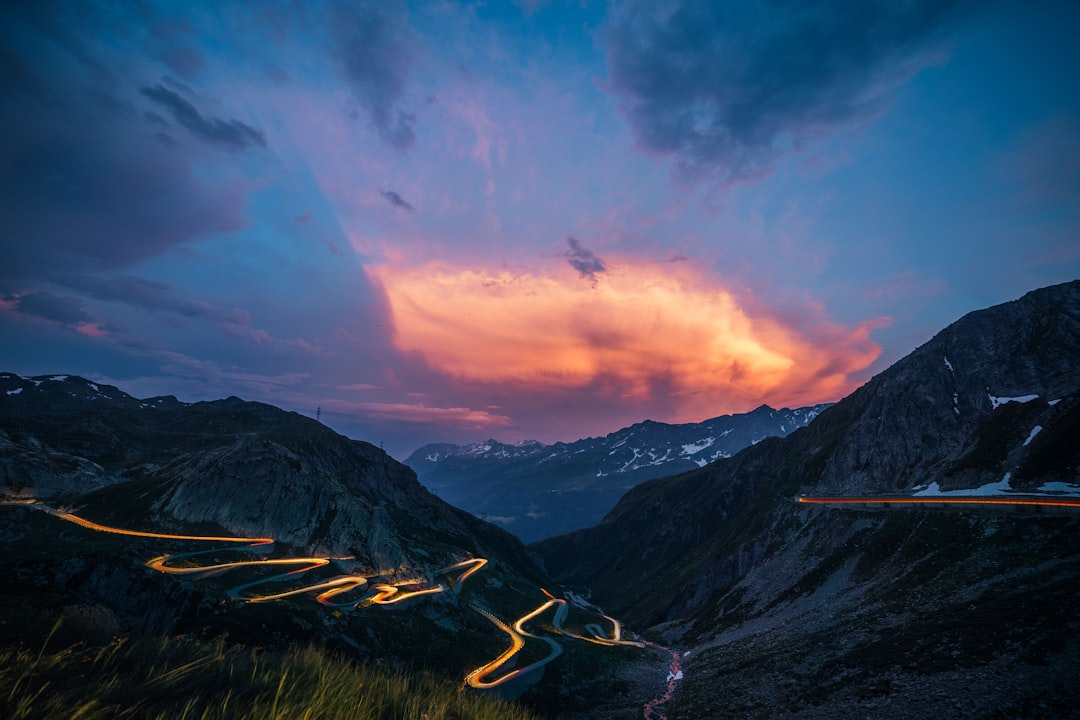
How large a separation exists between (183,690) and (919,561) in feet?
257

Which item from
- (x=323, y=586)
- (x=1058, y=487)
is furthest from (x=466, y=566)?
(x=1058, y=487)

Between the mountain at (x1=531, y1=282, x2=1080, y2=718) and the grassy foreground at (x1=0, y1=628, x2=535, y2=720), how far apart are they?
110ft

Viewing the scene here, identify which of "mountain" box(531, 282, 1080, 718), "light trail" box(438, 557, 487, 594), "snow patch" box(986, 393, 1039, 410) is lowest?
"light trail" box(438, 557, 487, 594)

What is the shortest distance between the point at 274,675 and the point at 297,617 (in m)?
47.9

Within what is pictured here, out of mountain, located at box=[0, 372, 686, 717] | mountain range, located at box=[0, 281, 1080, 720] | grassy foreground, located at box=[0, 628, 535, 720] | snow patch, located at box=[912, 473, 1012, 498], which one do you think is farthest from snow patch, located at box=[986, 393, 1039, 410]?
grassy foreground, located at box=[0, 628, 535, 720]

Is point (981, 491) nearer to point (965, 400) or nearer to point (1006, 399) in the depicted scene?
point (1006, 399)

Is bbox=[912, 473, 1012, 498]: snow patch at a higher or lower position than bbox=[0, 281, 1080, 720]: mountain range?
higher

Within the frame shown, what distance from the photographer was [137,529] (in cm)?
7794

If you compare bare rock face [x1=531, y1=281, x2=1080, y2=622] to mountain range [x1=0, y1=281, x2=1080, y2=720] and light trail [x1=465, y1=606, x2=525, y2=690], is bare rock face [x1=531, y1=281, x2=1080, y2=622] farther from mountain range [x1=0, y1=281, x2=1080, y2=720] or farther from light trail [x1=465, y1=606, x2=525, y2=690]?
light trail [x1=465, y1=606, x2=525, y2=690]

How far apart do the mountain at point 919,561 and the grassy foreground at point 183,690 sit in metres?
33.6

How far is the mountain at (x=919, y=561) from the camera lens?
31.1 metres

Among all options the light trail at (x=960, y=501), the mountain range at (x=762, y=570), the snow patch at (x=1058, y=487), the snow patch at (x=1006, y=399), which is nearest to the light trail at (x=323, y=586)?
the mountain range at (x=762, y=570)

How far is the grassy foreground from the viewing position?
271 inches

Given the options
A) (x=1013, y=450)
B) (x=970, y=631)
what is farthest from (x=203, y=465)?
(x=1013, y=450)
